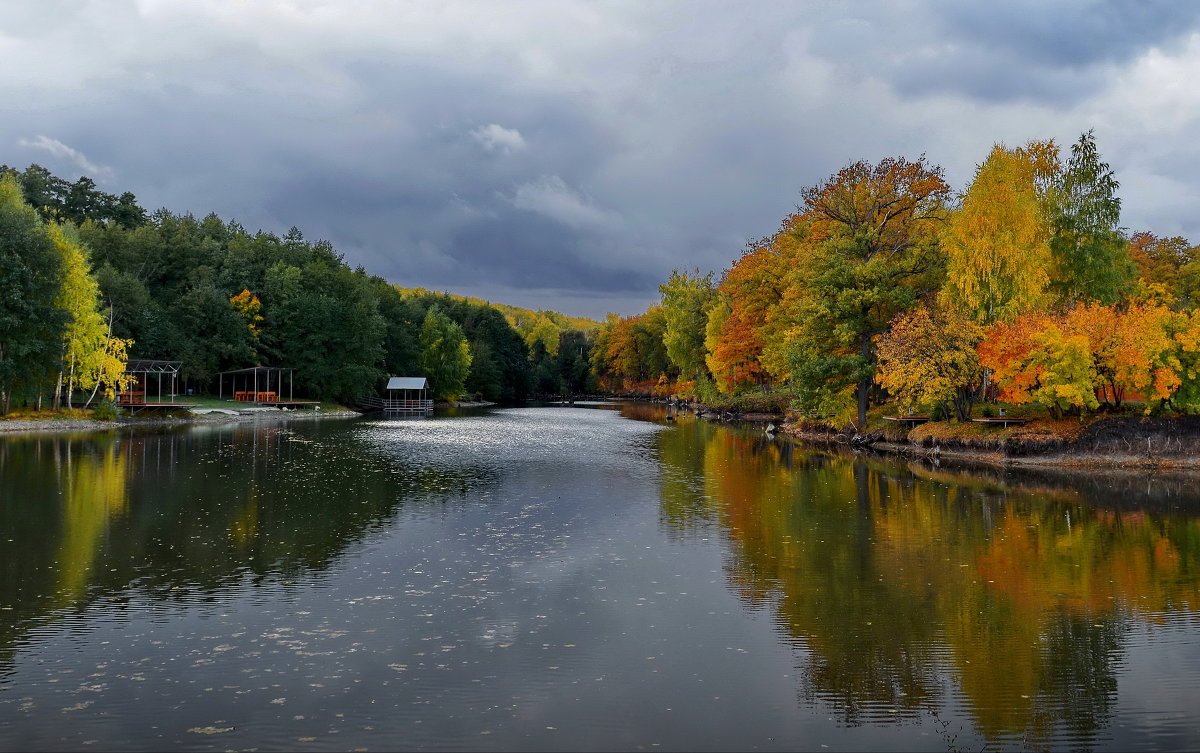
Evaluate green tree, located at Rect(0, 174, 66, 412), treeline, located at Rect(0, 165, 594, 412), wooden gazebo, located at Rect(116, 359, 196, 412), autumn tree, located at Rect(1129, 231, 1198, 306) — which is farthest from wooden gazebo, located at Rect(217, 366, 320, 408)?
autumn tree, located at Rect(1129, 231, 1198, 306)

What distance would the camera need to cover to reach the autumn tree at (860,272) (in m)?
40.9

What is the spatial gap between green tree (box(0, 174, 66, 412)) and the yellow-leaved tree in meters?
1.04

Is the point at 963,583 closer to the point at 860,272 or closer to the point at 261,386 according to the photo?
the point at 860,272

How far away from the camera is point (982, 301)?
3750 cm

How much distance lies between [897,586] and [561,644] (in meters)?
6.54

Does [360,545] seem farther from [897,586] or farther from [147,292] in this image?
[147,292]

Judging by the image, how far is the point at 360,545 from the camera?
17.2 meters

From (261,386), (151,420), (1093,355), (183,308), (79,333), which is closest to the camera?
(1093,355)

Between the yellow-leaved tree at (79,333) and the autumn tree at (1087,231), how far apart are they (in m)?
57.0

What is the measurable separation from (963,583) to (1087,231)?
33.5 metres

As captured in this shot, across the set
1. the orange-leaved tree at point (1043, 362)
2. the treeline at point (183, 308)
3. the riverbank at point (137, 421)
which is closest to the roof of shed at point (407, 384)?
the treeline at point (183, 308)

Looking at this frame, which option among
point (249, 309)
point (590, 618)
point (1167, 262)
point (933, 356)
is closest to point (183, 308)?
point (249, 309)

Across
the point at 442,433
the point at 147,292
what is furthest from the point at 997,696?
the point at 147,292

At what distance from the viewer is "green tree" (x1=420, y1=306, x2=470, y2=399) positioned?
104 meters
